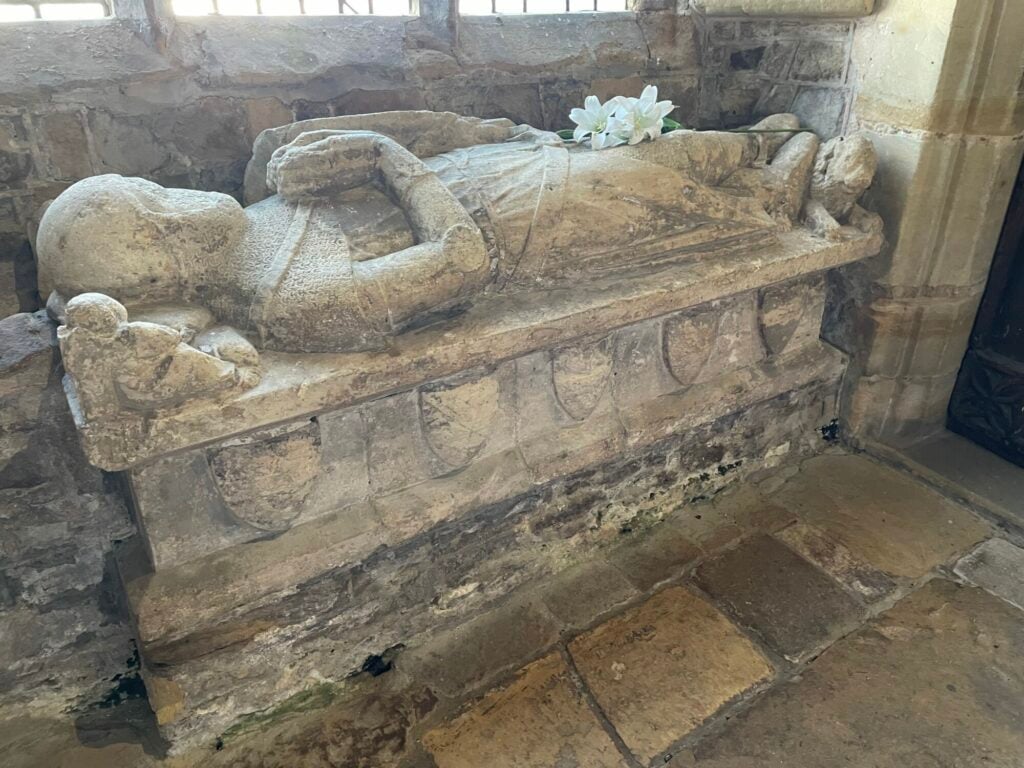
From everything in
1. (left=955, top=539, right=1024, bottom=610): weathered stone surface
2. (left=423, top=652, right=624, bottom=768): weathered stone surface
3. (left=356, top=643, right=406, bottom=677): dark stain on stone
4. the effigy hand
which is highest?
the effigy hand

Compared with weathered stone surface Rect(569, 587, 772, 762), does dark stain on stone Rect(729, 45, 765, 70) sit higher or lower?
higher

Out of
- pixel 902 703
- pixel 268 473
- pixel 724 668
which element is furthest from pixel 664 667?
pixel 268 473

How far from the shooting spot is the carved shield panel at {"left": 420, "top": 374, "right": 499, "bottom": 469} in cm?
206

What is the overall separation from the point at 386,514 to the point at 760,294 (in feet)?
5.29

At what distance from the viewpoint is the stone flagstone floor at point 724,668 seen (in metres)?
1.91

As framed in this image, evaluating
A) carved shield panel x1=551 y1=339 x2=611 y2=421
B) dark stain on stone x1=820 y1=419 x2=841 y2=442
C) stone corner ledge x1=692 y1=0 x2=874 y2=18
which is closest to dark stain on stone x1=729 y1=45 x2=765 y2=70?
stone corner ledge x1=692 y1=0 x2=874 y2=18

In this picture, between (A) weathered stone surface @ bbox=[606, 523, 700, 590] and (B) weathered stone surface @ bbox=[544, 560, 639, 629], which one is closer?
(B) weathered stone surface @ bbox=[544, 560, 639, 629]

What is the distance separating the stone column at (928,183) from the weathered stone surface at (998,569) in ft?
2.11

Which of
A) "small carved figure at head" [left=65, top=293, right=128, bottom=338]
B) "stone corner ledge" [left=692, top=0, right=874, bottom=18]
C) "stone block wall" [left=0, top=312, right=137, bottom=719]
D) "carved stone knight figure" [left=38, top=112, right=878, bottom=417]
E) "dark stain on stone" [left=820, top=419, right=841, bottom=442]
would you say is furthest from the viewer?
"dark stain on stone" [left=820, top=419, right=841, bottom=442]

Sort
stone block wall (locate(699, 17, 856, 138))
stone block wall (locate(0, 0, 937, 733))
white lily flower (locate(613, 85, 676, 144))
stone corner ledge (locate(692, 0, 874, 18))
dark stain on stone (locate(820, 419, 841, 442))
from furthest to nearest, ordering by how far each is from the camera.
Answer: dark stain on stone (locate(820, 419, 841, 442)) → stone block wall (locate(699, 17, 856, 138)) → stone corner ledge (locate(692, 0, 874, 18)) → white lily flower (locate(613, 85, 676, 144)) → stone block wall (locate(0, 0, 937, 733))

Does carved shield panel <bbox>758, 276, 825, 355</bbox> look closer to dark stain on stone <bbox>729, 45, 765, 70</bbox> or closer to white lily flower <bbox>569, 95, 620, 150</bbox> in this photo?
white lily flower <bbox>569, 95, 620, 150</bbox>

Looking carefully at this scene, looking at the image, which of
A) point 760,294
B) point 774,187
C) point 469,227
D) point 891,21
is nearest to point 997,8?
point 891,21

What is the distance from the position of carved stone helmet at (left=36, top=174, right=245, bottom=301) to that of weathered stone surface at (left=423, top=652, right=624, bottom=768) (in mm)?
1433

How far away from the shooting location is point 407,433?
6.91ft
